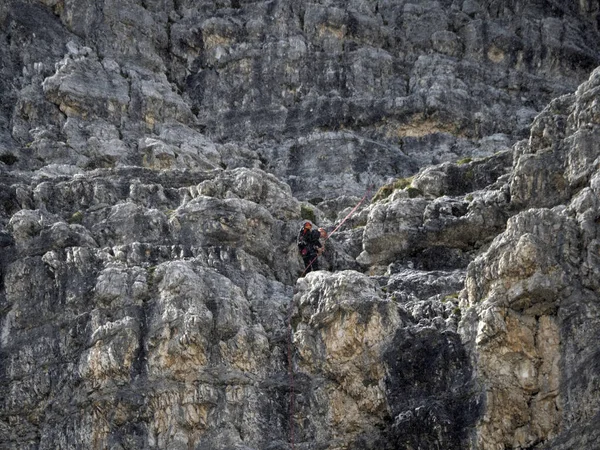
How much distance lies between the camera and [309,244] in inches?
2339

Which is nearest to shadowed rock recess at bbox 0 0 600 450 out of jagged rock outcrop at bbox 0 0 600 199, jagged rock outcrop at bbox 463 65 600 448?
jagged rock outcrop at bbox 463 65 600 448

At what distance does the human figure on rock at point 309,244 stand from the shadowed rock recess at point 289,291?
775 millimetres

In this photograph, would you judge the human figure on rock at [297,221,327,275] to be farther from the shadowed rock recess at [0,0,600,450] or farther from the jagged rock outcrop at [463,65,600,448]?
the jagged rock outcrop at [463,65,600,448]

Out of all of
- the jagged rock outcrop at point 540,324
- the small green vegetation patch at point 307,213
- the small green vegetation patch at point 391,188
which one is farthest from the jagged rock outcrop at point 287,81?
the jagged rock outcrop at point 540,324

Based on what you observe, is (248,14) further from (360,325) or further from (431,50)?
(360,325)

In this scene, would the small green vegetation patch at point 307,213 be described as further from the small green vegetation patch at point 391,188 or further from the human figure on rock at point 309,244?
the human figure on rock at point 309,244

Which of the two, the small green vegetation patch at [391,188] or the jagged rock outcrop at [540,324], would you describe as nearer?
the jagged rock outcrop at [540,324]

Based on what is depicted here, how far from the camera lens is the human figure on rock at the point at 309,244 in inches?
2336

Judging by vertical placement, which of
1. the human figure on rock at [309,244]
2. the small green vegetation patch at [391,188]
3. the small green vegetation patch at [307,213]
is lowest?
the human figure on rock at [309,244]

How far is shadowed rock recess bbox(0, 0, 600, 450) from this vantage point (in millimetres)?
50188

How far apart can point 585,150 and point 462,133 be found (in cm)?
2989

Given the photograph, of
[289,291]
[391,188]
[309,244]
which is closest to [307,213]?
[391,188]

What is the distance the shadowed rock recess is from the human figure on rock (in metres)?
0.78

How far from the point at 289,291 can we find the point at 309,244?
246 cm
